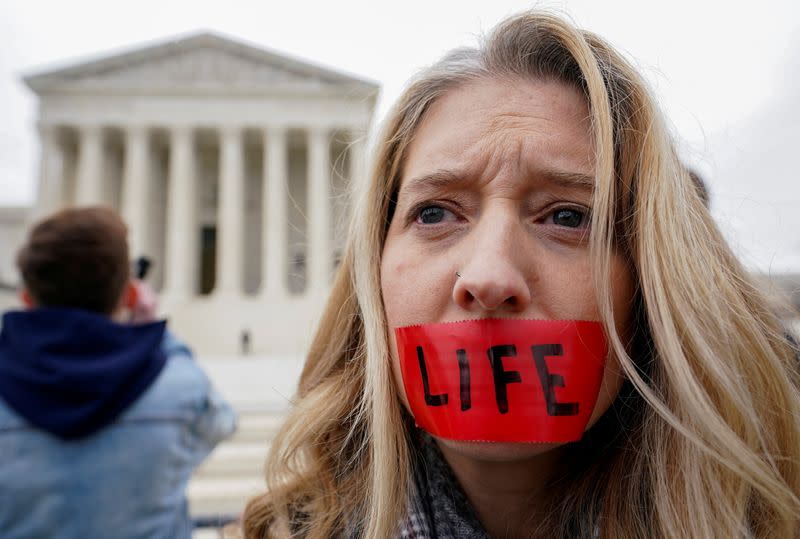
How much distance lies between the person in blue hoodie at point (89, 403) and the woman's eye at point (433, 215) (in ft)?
5.51

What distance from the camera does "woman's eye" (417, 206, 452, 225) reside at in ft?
→ 5.51

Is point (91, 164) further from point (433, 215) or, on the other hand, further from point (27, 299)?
point (433, 215)

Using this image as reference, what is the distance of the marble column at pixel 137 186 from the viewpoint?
1142 inches

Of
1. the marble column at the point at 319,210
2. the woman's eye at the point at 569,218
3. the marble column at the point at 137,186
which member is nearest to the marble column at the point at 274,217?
the marble column at the point at 319,210

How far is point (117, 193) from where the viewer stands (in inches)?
1289

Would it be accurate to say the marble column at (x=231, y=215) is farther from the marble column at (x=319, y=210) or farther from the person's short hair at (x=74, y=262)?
the person's short hair at (x=74, y=262)

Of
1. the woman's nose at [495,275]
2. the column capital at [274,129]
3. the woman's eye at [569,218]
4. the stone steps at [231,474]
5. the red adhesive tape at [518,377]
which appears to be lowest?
the stone steps at [231,474]

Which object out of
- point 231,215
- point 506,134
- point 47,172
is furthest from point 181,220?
point 506,134

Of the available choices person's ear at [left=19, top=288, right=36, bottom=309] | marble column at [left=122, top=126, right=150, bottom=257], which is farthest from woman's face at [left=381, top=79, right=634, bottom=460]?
marble column at [left=122, top=126, right=150, bottom=257]

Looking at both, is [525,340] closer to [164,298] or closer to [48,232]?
[48,232]

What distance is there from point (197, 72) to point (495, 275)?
110ft

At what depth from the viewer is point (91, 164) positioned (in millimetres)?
30062

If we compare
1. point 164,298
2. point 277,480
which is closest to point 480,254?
point 277,480

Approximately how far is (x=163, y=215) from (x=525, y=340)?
115ft
